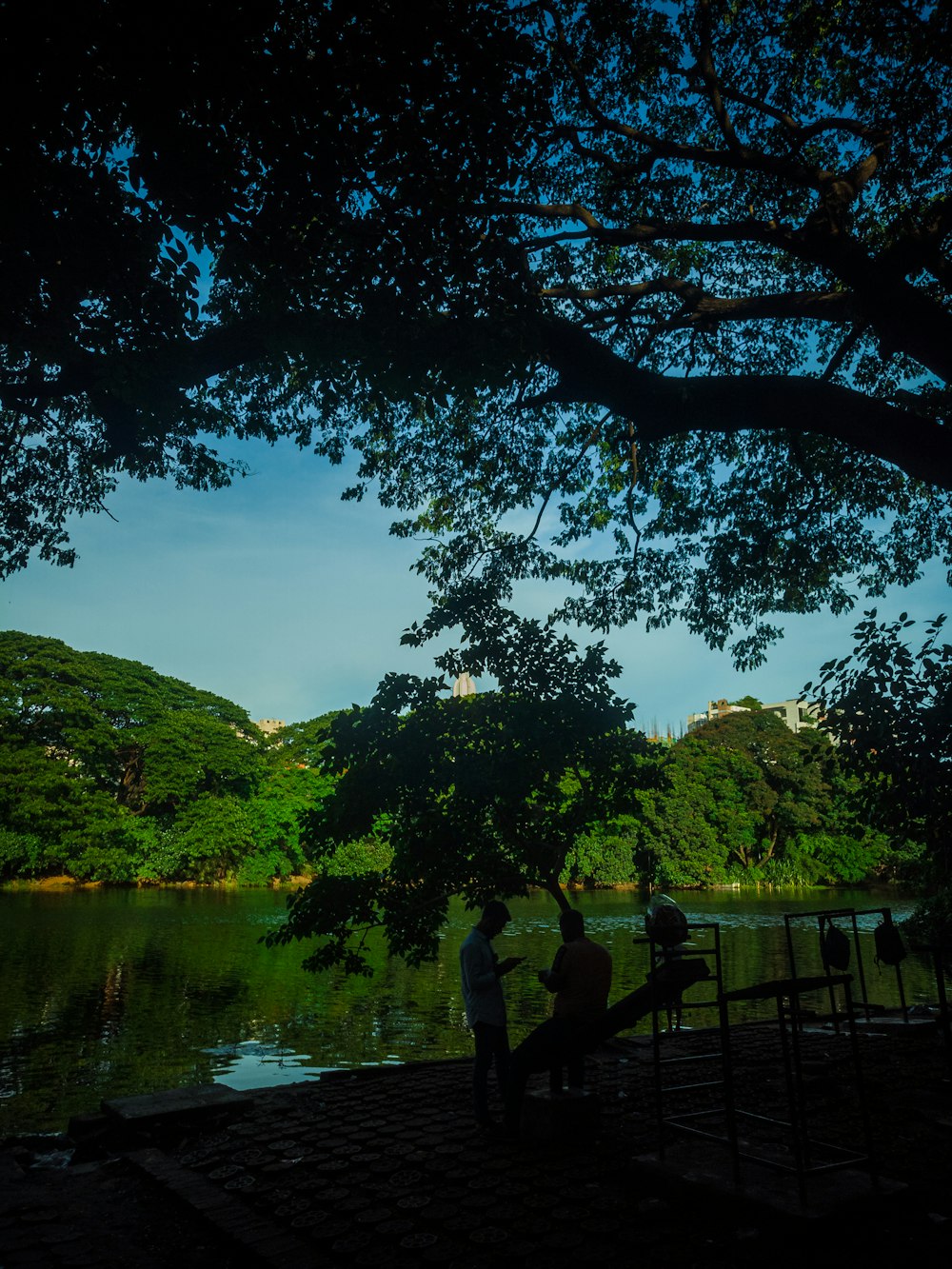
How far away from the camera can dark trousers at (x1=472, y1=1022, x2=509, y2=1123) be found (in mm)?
6125

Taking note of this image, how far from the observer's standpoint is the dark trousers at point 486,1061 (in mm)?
6125

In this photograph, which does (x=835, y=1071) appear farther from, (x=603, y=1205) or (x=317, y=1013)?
(x=317, y=1013)

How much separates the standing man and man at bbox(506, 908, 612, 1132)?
366mm

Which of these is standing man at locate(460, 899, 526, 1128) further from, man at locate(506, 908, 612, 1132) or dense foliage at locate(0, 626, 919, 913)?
dense foliage at locate(0, 626, 919, 913)

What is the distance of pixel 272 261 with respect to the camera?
266 inches

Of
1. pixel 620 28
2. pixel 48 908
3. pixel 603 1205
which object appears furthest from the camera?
pixel 48 908

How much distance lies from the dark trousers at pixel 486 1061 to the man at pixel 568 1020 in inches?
8.4

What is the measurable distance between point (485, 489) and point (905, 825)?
7.78 metres

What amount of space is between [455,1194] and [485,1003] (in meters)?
1.82

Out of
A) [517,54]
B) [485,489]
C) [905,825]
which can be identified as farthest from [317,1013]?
[517,54]

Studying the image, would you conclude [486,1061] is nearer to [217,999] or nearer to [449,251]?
[449,251]

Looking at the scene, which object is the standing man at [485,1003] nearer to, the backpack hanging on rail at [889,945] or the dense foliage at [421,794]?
the dense foliage at [421,794]

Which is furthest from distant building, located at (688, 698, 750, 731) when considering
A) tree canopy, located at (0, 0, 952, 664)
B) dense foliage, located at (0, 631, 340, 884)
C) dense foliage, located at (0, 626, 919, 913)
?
tree canopy, located at (0, 0, 952, 664)

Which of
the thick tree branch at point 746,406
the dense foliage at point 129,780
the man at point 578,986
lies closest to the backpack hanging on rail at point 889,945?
the man at point 578,986
